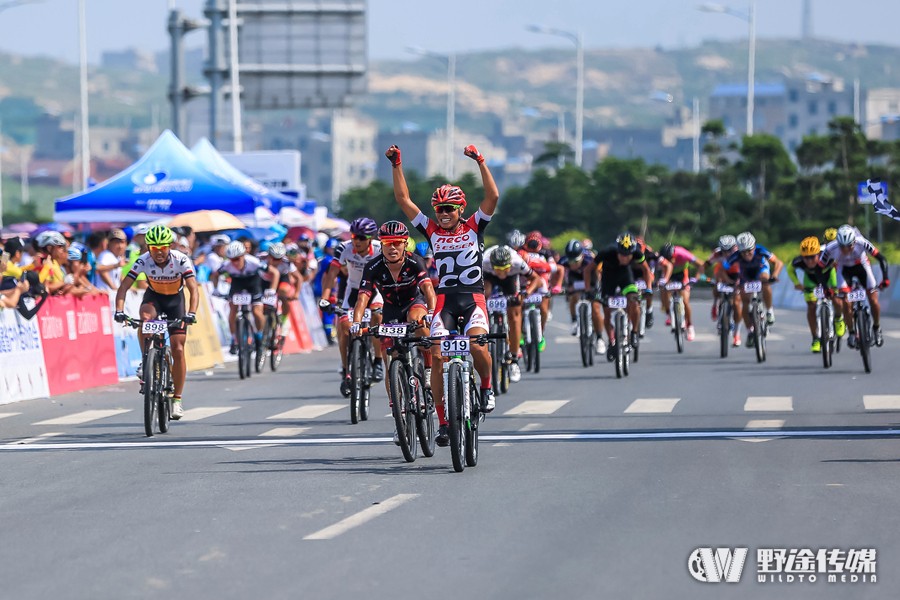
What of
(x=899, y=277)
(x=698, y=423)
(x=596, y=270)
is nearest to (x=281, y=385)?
(x=596, y=270)

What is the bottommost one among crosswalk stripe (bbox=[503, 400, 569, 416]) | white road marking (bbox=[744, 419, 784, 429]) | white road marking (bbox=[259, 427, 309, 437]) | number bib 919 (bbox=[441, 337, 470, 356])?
crosswalk stripe (bbox=[503, 400, 569, 416])

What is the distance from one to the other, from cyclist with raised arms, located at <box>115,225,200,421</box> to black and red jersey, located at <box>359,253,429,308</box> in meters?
2.24

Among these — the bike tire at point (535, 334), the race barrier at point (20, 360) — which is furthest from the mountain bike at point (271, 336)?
the race barrier at point (20, 360)

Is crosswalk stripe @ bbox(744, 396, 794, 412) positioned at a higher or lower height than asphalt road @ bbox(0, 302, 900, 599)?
lower

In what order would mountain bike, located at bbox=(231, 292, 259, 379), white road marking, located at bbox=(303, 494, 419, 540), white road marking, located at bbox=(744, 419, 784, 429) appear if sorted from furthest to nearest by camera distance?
mountain bike, located at bbox=(231, 292, 259, 379), white road marking, located at bbox=(744, 419, 784, 429), white road marking, located at bbox=(303, 494, 419, 540)

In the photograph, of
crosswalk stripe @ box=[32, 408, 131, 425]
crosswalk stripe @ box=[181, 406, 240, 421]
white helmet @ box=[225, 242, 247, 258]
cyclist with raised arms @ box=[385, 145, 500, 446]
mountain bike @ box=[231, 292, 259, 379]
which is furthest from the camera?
white helmet @ box=[225, 242, 247, 258]

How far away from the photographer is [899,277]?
44.1 meters

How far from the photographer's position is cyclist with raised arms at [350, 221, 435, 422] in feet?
46.8

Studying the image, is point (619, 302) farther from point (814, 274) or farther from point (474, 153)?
point (474, 153)

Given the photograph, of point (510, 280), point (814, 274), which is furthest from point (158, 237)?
point (814, 274)

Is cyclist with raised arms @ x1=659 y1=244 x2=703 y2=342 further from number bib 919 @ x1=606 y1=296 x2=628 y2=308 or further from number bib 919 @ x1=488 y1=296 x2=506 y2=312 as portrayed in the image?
number bib 919 @ x1=488 y1=296 x2=506 y2=312

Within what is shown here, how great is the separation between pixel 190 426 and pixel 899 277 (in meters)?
30.1

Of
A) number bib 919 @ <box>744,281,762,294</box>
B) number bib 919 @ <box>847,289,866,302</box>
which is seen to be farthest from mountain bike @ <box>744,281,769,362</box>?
number bib 919 @ <box>847,289,866,302</box>

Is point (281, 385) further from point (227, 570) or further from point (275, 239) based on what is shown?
point (227, 570)
